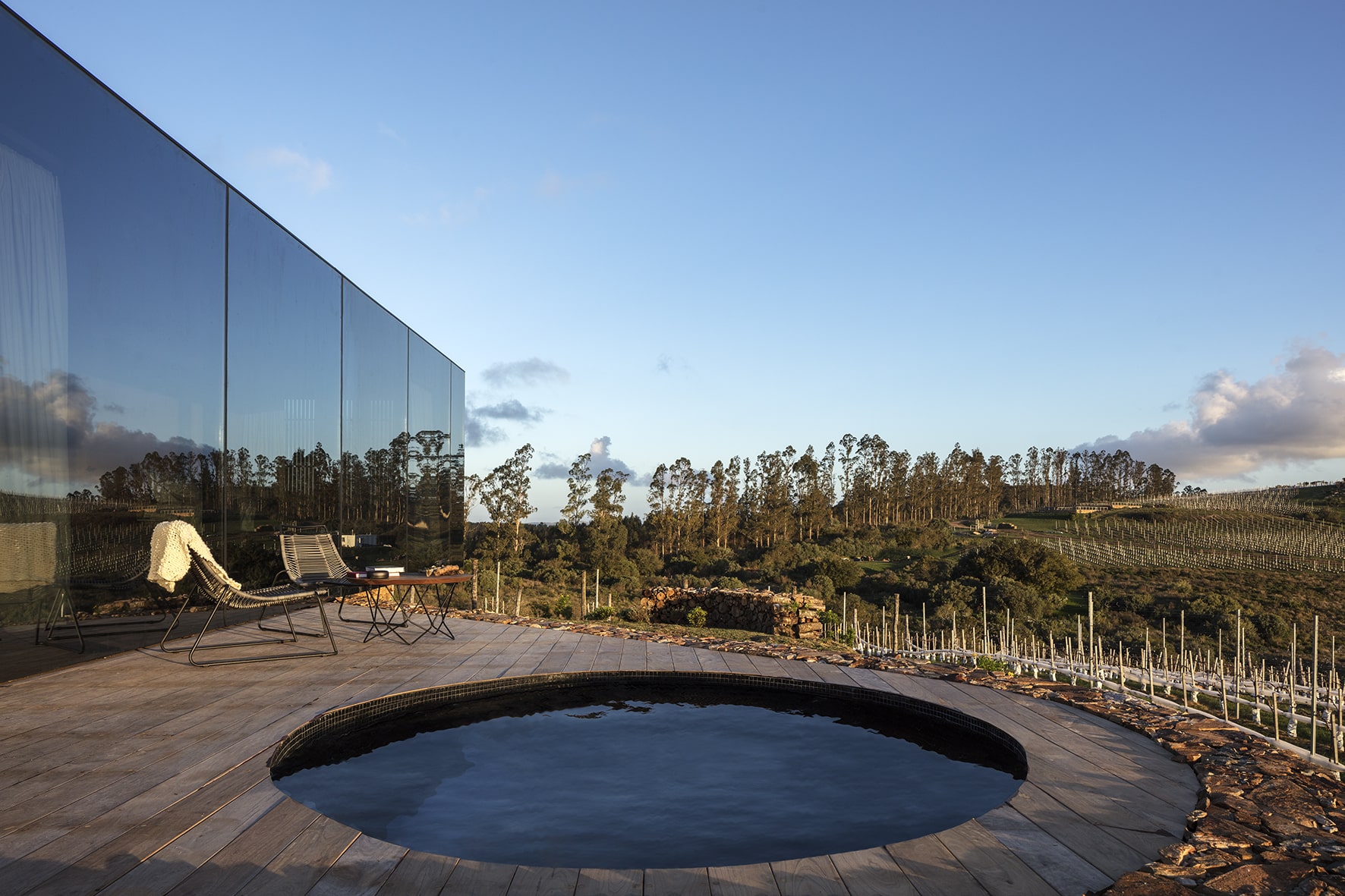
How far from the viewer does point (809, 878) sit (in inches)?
79.0

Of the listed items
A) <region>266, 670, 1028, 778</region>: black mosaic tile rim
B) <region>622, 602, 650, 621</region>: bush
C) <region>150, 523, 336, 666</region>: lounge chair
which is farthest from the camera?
<region>622, 602, 650, 621</region>: bush

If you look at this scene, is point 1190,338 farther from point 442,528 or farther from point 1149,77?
point 442,528

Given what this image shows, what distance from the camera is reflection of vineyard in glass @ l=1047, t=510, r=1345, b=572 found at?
3459 cm

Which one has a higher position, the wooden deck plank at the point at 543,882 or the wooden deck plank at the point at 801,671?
the wooden deck plank at the point at 543,882

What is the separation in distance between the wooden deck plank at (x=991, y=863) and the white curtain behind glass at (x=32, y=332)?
15.3ft

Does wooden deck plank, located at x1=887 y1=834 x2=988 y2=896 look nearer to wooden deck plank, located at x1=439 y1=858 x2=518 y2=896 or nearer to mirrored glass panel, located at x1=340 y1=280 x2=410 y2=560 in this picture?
wooden deck plank, located at x1=439 y1=858 x2=518 y2=896

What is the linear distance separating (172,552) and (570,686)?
108 inches

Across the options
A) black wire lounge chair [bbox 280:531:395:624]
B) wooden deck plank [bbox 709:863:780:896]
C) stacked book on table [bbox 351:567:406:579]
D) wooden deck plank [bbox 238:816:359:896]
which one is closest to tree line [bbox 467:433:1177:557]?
black wire lounge chair [bbox 280:531:395:624]

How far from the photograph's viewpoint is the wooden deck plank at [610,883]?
1.91 metres

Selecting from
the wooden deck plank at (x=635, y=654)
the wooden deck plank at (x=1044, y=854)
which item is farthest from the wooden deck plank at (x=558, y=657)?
the wooden deck plank at (x=1044, y=854)

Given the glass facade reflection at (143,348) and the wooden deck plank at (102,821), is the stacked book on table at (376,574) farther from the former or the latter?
the wooden deck plank at (102,821)

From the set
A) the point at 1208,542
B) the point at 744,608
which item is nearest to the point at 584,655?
the point at 744,608

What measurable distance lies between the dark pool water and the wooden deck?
14.2 inches

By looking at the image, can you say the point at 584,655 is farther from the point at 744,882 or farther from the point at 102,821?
the point at 744,882
